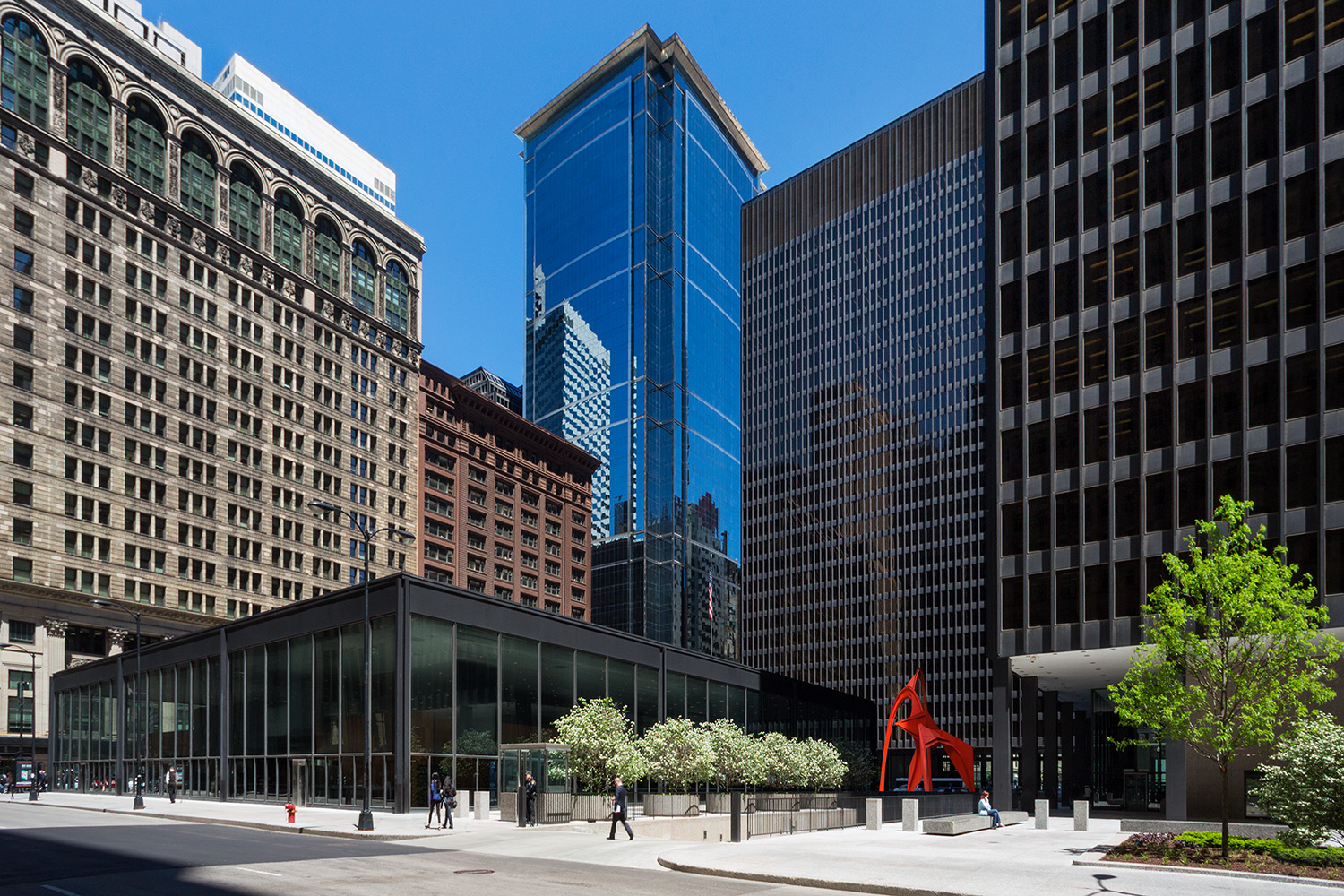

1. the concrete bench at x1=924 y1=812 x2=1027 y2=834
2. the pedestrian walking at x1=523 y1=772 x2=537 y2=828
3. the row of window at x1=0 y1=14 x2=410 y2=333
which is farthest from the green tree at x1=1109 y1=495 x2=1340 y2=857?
the row of window at x1=0 y1=14 x2=410 y2=333

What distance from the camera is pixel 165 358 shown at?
324 ft

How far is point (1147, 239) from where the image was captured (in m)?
50.4

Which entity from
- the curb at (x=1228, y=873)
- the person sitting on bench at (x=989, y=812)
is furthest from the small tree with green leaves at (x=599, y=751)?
the curb at (x=1228, y=873)

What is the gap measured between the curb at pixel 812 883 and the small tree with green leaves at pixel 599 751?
17.7 m

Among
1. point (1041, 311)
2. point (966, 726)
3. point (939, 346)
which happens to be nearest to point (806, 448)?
point (939, 346)

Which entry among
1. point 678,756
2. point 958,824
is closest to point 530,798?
point 678,756

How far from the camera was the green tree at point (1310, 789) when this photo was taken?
2638 centimetres

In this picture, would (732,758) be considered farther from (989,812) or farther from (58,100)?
(58,100)

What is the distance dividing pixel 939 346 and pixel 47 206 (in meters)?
121

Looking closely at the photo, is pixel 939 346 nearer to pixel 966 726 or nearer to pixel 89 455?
pixel 966 726

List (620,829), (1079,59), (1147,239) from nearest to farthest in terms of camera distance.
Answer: (620,829), (1147,239), (1079,59)

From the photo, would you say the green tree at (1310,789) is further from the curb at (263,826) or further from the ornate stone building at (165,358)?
the ornate stone building at (165,358)

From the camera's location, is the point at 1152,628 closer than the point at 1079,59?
Yes

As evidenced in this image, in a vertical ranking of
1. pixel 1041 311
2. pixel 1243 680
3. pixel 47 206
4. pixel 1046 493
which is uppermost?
pixel 47 206
